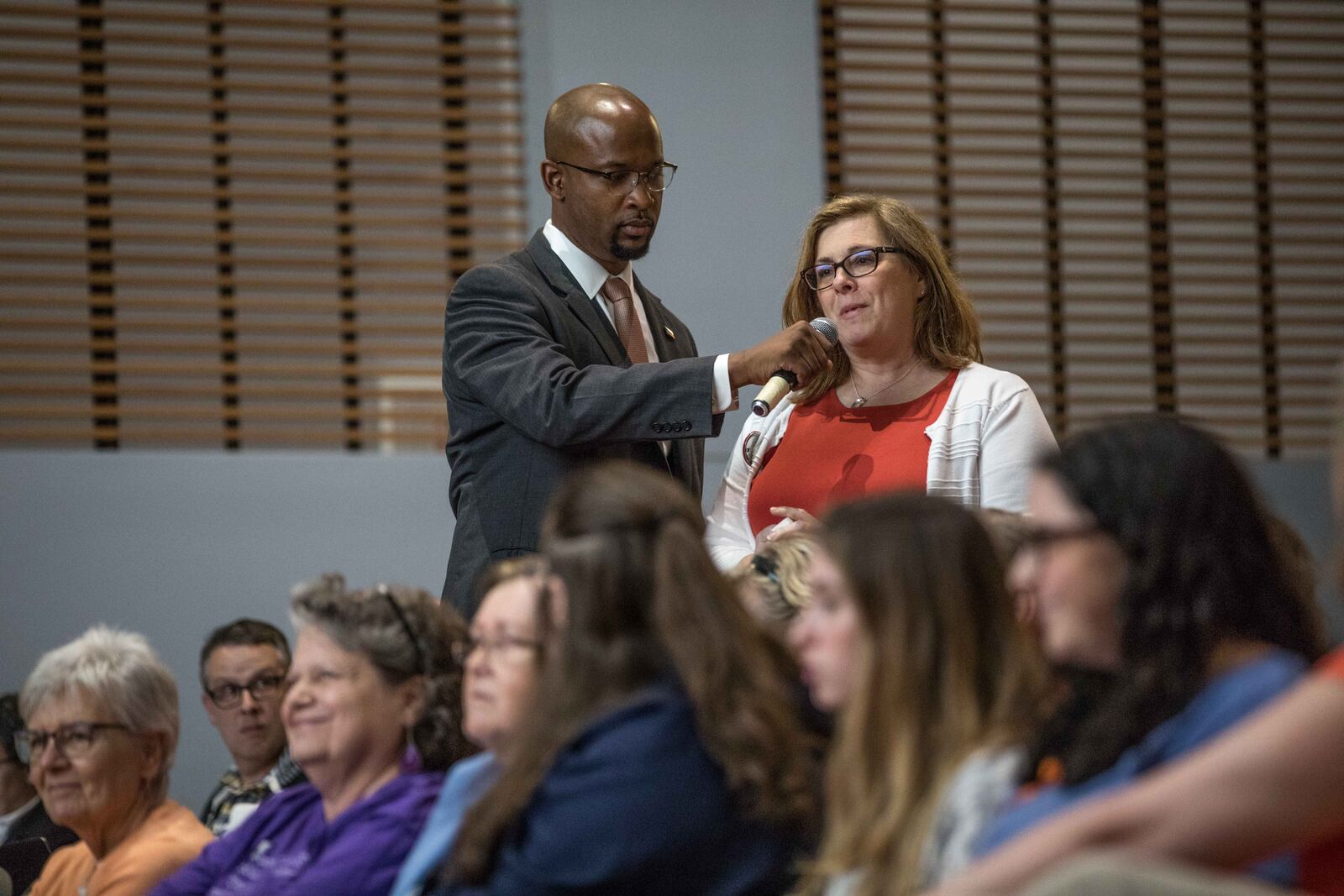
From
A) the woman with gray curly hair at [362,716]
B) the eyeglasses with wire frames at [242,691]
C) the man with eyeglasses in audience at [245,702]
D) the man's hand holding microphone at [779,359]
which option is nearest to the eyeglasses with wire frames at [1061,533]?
the woman with gray curly hair at [362,716]

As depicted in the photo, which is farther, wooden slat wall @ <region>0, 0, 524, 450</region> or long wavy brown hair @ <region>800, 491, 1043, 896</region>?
wooden slat wall @ <region>0, 0, 524, 450</region>

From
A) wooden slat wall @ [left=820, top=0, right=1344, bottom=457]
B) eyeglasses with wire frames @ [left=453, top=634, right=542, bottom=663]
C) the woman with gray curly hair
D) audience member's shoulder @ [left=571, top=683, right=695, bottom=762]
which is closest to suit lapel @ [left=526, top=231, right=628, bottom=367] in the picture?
the woman with gray curly hair

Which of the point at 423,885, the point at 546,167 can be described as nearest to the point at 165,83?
the point at 546,167

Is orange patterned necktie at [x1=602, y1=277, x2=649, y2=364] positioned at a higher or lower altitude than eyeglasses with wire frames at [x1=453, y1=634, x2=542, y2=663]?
higher

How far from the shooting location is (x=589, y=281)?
3023 millimetres

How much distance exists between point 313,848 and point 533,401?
2.76 feet

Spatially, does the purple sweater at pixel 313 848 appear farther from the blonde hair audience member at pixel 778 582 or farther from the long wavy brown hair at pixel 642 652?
the blonde hair audience member at pixel 778 582

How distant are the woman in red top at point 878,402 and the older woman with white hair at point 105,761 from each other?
41.3 inches

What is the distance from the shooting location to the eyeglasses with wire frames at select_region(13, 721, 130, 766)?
2.82m

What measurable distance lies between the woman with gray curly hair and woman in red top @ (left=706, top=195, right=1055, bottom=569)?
66 centimetres

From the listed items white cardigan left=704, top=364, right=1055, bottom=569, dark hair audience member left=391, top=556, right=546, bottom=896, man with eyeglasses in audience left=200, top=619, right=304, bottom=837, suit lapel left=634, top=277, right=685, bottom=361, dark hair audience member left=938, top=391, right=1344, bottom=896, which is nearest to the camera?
dark hair audience member left=938, top=391, right=1344, bottom=896

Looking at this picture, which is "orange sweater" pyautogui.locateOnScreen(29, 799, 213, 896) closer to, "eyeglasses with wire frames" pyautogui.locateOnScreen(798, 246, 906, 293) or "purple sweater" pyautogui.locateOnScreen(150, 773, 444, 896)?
"purple sweater" pyautogui.locateOnScreen(150, 773, 444, 896)

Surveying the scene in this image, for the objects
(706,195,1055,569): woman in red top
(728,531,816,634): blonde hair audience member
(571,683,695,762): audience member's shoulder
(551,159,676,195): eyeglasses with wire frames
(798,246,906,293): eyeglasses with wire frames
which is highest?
(551,159,676,195): eyeglasses with wire frames

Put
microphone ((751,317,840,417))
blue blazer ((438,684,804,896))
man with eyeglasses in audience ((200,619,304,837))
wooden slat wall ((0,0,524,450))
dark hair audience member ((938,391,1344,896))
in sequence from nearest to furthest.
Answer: dark hair audience member ((938,391,1344,896)) < blue blazer ((438,684,804,896)) < microphone ((751,317,840,417)) < man with eyeglasses in audience ((200,619,304,837)) < wooden slat wall ((0,0,524,450))
